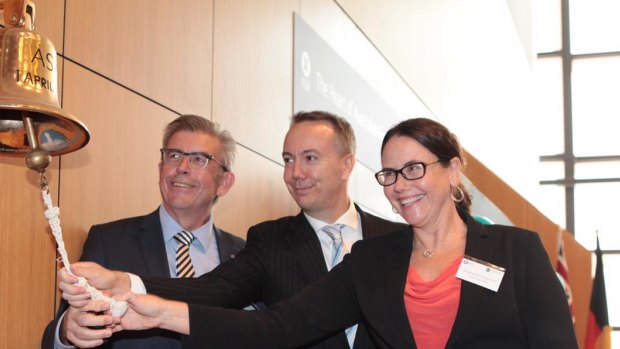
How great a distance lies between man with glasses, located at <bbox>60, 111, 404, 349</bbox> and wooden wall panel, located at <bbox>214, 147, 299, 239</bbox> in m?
1.07

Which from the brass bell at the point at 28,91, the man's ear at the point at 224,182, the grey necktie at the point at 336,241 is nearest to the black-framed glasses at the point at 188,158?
the man's ear at the point at 224,182

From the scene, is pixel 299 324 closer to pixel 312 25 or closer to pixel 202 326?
pixel 202 326


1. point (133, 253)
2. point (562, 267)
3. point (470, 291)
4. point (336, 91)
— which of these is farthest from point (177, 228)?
point (562, 267)

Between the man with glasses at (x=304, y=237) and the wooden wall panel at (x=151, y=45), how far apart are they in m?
0.73

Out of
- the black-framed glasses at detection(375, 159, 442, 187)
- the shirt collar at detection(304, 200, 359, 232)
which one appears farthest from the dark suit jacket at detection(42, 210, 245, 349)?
the black-framed glasses at detection(375, 159, 442, 187)

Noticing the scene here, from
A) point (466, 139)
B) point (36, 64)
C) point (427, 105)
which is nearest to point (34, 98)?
point (36, 64)

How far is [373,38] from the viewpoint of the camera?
7.84 metres

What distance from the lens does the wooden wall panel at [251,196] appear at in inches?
178

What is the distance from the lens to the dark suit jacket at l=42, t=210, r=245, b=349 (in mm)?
2863

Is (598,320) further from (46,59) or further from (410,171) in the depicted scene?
(46,59)

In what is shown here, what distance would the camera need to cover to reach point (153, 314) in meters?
2.22

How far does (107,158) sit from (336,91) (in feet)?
10.5

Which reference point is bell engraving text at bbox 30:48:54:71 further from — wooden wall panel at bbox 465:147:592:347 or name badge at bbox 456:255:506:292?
wooden wall panel at bbox 465:147:592:347

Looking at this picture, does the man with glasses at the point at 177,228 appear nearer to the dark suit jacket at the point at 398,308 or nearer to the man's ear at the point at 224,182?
the man's ear at the point at 224,182
